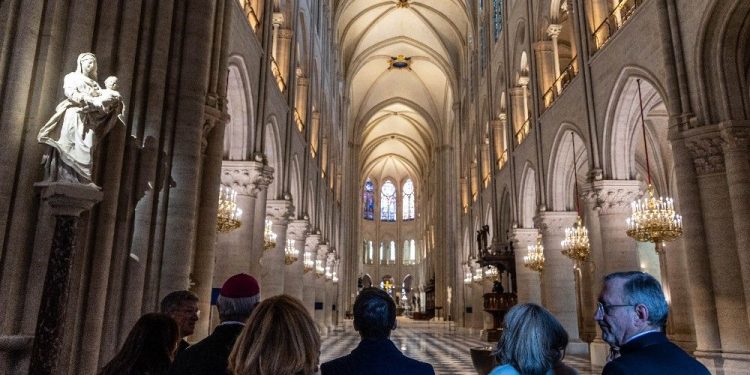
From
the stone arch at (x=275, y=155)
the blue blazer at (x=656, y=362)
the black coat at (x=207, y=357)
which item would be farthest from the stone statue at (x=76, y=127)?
the stone arch at (x=275, y=155)

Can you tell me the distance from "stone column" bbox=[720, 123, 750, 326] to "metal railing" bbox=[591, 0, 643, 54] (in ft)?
12.9

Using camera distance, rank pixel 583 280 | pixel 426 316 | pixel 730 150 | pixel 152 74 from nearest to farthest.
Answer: pixel 152 74, pixel 730 150, pixel 583 280, pixel 426 316

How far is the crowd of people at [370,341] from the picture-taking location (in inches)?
68.9

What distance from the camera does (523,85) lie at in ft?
64.4

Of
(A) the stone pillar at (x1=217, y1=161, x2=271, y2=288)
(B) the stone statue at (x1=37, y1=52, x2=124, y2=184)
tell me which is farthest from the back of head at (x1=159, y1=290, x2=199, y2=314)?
(A) the stone pillar at (x1=217, y1=161, x2=271, y2=288)

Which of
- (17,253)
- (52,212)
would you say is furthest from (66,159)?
(17,253)

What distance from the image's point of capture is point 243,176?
11781 mm

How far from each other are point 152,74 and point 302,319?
19.6 ft

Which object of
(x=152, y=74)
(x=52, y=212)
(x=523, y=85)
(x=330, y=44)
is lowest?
(x=52, y=212)

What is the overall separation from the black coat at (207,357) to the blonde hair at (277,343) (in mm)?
469

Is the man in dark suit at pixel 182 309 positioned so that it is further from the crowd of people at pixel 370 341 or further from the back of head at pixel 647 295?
the back of head at pixel 647 295

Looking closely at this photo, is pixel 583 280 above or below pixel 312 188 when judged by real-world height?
below

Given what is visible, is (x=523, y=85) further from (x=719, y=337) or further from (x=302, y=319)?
(x=302, y=319)

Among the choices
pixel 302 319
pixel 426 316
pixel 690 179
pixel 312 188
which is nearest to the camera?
pixel 302 319
